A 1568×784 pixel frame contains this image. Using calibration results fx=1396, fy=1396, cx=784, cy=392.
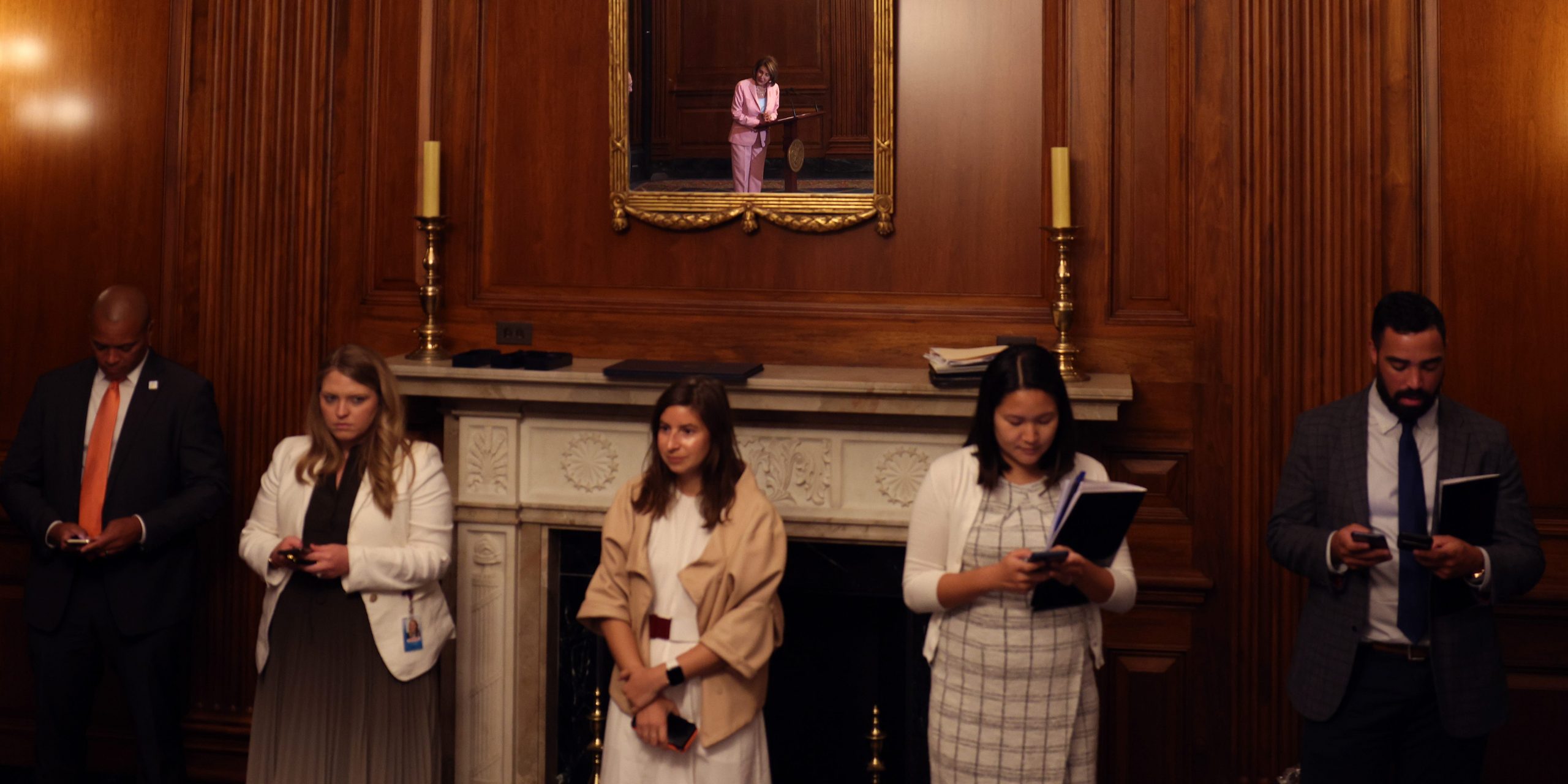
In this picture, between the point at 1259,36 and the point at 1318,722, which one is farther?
Answer: the point at 1259,36

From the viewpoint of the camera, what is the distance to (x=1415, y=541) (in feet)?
10.3

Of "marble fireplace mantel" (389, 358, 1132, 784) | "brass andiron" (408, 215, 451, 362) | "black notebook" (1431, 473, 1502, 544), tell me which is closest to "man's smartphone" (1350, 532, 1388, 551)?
"black notebook" (1431, 473, 1502, 544)

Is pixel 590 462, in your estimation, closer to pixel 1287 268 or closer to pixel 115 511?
pixel 115 511

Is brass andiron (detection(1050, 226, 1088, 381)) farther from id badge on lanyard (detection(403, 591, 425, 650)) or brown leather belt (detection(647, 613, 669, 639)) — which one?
id badge on lanyard (detection(403, 591, 425, 650))

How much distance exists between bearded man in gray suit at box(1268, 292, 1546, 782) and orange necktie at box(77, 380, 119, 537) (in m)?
3.61

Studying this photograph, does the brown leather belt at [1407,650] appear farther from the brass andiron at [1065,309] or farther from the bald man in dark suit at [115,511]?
the bald man in dark suit at [115,511]

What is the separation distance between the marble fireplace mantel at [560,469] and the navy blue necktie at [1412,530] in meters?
0.99

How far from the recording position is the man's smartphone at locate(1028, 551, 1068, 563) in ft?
10.2

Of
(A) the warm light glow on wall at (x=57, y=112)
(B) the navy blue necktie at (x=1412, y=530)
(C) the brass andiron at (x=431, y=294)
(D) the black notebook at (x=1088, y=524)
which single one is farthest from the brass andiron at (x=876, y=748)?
(A) the warm light glow on wall at (x=57, y=112)

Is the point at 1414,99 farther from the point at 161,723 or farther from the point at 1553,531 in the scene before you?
the point at 161,723

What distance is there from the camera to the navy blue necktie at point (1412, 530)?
131 inches

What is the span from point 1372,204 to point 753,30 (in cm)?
207

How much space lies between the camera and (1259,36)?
14.4 ft

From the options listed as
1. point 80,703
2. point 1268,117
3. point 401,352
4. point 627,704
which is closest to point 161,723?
point 80,703
